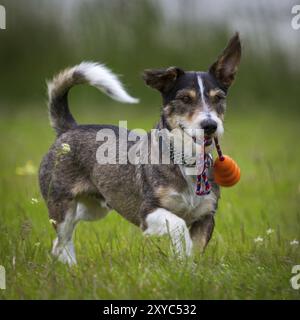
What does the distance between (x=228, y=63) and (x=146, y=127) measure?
8.47 m

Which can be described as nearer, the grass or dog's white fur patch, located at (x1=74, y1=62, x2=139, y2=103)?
the grass

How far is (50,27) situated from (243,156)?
8.74 metres

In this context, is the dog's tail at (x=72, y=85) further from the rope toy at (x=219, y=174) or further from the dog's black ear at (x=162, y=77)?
the rope toy at (x=219, y=174)

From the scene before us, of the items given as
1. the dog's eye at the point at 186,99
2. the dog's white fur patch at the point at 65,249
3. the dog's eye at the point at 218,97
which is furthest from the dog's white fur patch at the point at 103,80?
the dog's white fur patch at the point at 65,249

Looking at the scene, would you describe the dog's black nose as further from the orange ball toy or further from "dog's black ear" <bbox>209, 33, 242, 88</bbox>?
"dog's black ear" <bbox>209, 33, 242, 88</bbox>

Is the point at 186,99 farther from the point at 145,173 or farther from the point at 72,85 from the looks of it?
the point at 72,85

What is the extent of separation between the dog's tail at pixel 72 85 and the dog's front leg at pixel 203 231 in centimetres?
102

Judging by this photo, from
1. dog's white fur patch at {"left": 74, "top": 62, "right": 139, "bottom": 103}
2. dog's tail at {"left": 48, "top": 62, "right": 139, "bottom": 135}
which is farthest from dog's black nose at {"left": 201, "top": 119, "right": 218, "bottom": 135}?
dog's white fur patch at {"left": 74, "top": 62, "right": 139, "bottom": 103}

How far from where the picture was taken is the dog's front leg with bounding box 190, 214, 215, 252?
16.9 feet

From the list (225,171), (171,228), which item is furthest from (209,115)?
(171,228)
